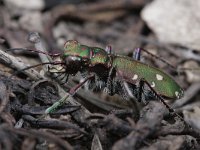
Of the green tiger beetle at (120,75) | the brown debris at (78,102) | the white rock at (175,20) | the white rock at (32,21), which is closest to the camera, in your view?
the brown debris at (78,102)

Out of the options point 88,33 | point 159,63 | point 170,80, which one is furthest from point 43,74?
point 88,33

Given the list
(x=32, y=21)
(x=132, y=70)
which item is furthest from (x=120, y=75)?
(x=32, y=21)

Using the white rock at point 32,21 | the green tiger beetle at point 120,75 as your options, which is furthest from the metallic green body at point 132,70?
the white rock at point 32,21

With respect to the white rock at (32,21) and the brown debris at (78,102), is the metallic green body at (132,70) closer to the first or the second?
the brown debris at (78,102)

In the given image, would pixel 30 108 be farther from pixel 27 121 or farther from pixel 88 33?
pixel 88 33

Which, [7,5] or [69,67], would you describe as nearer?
[69,67]

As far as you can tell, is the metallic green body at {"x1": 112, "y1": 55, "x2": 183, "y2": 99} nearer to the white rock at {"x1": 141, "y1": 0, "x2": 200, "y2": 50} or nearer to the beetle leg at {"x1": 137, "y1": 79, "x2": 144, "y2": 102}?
the beetle leg at {"x1": 137, "y1": 79, "x2": 144, "y2": 102}

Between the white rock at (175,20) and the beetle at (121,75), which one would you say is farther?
the white rock at (175,20)

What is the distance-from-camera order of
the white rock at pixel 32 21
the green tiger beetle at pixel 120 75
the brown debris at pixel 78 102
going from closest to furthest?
the brown debris at pixel 78 102 → the green tiger beetle at pixel 120 75 → the white rock at pixel 32 21
